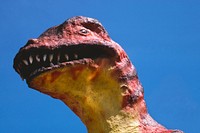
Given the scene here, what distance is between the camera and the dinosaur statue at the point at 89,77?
4.28 m

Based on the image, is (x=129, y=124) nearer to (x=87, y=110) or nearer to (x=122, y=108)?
(x=122, y=108)

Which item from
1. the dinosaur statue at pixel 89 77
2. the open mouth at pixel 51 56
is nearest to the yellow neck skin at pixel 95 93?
the dinosaur statue at pixel 89 77

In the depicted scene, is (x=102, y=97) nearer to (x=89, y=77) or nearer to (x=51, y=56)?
(x=89, y=77)

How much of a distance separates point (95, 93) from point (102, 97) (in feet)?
0.27

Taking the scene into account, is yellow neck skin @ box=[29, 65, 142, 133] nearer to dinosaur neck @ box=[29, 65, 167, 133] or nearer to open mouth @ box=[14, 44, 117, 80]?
dinosaur neck @ box=[29, 65, 167, 133]

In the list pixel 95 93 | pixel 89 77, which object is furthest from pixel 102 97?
pixel 89 77

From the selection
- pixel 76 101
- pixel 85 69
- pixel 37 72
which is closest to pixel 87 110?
pixel 76 101

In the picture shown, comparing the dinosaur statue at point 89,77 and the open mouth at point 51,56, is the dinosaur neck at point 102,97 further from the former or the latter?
the open mouth at point 51,56

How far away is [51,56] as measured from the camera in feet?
14.1

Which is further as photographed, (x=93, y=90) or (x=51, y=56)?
(x=93, y=90)

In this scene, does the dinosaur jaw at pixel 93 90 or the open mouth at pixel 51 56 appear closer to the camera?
the open mouth at pixel 51 56

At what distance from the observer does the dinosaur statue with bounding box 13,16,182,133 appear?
4.28m

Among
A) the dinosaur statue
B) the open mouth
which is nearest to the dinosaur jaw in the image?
the dinosaur statue

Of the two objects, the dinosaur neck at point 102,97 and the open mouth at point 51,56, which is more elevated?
the open mouth at point 51,56
